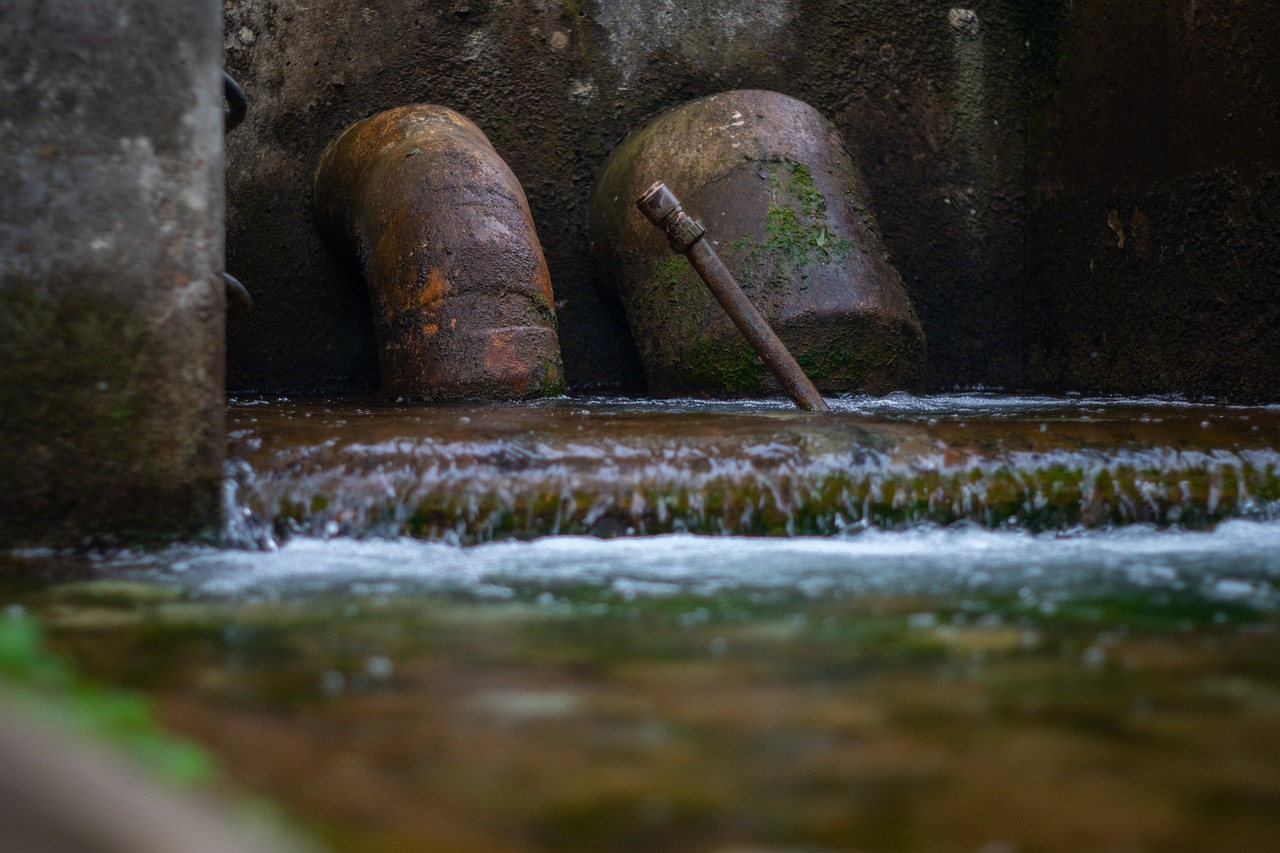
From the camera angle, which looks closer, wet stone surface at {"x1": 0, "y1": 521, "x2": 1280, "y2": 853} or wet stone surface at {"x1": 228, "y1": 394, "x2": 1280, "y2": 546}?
wet stone surface at {"x1": 0, "y1": 521, "x2": 1280, "y2": 853}

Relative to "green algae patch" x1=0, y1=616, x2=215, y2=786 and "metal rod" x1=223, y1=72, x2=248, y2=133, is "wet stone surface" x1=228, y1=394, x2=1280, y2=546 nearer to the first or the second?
"metal rod" x1=223, y1=72, x2=248, y2=133

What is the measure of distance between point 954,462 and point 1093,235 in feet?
11.0

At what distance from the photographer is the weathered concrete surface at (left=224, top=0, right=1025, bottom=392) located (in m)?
6.02

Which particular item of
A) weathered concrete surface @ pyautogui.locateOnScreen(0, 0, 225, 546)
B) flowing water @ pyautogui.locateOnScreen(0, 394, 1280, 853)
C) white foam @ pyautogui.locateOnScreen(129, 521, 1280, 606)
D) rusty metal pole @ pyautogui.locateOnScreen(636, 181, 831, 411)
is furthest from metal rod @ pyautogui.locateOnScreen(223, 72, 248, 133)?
rusty metal pole @ pyautogui.locateOnScreen(636, 181, 831, 411)

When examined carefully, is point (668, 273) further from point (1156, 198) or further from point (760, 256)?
point (1156, 198)

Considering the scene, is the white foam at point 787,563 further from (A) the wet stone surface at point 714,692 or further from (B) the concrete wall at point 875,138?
(B) the concrete wall at point 875,138

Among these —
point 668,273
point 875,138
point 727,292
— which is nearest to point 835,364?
point 668,273

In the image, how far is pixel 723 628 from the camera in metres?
1.88

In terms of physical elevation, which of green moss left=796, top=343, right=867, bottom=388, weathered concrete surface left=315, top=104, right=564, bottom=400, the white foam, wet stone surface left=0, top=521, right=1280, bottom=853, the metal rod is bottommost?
the white foam

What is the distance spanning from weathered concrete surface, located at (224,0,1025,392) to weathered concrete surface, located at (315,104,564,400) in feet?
2.95

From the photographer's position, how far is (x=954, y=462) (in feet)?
10.1

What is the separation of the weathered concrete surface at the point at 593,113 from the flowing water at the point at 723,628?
8.01 feet

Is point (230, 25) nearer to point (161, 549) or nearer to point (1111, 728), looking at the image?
point (161, 549)

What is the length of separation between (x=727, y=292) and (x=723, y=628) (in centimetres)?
264
